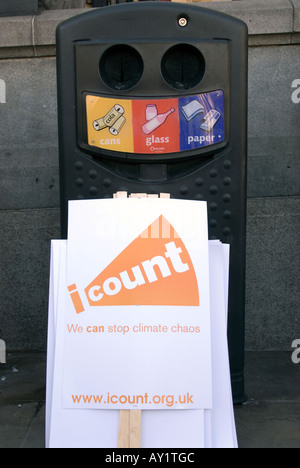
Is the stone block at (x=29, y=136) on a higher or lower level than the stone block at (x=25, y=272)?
higher

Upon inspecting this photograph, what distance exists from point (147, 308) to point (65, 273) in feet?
1.24

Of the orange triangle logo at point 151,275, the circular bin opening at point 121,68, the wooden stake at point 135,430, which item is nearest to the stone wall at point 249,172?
the circular bin opening at point 121,68

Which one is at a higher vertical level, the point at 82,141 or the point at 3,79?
the point at 3,79

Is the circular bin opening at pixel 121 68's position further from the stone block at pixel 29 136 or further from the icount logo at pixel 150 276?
the stone block at pixel 29 136

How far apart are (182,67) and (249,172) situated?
65.3 inches

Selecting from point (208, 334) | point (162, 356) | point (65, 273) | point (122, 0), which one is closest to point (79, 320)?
point (65, 273)

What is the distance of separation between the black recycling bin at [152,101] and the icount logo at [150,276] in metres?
0.54

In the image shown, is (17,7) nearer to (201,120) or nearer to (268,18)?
(268,18)

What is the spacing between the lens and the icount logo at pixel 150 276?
8.54 feet

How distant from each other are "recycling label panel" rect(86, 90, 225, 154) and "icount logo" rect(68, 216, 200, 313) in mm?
571

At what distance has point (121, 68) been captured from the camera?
310cm

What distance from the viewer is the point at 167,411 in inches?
101
